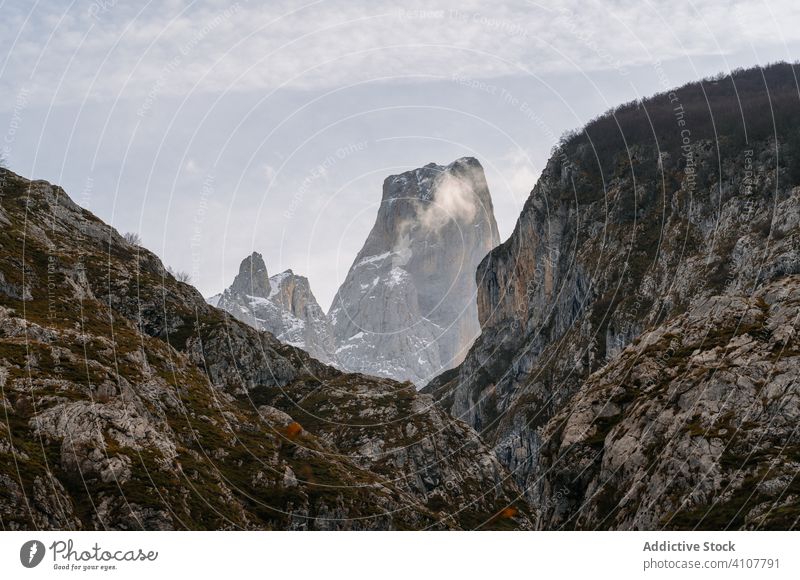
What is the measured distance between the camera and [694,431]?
69.7 meters

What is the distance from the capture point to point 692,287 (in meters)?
164

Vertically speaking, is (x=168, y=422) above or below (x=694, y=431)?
above

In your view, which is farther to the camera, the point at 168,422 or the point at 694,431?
the point at 168,422

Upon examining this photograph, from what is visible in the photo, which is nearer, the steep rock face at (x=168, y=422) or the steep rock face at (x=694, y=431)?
the steep rock face at (x=694, y=431)

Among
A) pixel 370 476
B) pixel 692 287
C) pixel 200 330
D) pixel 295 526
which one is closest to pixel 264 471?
pixel 295 526

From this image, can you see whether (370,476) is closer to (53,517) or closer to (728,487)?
(53,517)

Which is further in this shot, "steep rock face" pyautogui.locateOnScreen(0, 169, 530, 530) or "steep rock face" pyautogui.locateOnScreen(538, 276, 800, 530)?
"steep rock face" pyautogui.locateOnScreen(0, 169, 530, 530)

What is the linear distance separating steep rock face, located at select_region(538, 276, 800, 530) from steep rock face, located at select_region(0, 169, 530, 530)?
136 feet

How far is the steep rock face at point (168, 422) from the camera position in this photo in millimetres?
81750

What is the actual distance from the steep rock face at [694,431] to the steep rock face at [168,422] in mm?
41566

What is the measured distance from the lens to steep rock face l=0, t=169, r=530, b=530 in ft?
268

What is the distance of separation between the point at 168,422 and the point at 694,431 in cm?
7143

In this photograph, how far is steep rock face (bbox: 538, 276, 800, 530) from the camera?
6022 centimetres
